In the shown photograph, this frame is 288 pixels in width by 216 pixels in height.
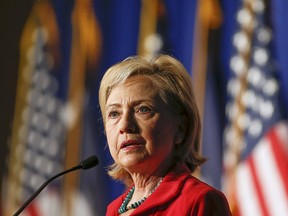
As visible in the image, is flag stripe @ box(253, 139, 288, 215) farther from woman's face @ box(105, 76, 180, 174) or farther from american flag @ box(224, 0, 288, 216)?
woman's face @ box(105, 76, 180, 174)

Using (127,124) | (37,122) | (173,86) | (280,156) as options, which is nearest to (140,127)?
(127,124)

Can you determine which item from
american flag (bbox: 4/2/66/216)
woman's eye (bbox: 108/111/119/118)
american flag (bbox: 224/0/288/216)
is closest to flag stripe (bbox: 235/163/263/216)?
american flag (bbox: 224/0/288/216)

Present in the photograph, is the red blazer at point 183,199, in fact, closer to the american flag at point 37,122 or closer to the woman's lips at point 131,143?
the woman's lips at point 131,143

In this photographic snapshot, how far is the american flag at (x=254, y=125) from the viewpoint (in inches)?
116

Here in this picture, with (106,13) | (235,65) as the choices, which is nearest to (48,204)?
(106,13)

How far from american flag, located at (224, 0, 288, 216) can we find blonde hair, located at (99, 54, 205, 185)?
131 centimetres

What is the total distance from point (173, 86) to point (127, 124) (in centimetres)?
16

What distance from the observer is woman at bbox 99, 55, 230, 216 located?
5.23 ft

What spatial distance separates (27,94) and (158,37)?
38.5 inches

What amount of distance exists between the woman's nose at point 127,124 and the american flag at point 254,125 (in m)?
1.46

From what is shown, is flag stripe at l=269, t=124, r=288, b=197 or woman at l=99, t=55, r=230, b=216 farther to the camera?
flag stripe at l=269, t=124, r=288, b=197

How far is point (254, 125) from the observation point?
10.1ft

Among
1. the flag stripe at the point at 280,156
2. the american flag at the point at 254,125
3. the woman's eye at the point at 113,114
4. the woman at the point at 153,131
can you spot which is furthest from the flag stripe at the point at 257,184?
the woman's eye at the point at 113,114

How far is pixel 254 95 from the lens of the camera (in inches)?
122
